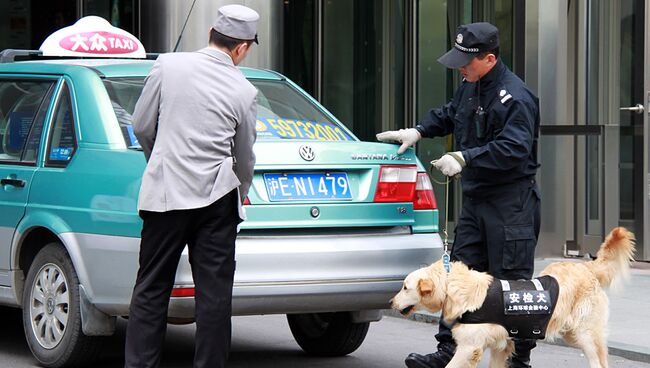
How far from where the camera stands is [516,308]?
5.77 m

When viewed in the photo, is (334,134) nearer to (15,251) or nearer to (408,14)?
(15,251)

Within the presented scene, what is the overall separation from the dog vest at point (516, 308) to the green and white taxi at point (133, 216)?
65 cm

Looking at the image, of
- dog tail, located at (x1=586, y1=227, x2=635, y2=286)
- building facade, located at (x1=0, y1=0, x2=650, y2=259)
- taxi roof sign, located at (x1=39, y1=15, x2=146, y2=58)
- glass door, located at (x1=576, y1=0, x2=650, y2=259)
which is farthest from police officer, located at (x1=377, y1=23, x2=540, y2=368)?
glass door, located at (x1=576, y1=0, x2=650, y2=259)

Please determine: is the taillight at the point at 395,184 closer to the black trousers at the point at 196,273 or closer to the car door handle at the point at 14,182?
the black trousers at the point at 196,273

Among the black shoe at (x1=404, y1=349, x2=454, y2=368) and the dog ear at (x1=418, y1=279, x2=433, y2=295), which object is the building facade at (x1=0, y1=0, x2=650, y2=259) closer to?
the black shoe at (x1=404, y1=349, x2=454, y2=368)

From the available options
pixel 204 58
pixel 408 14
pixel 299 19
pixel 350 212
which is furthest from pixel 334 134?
pixel 299 19

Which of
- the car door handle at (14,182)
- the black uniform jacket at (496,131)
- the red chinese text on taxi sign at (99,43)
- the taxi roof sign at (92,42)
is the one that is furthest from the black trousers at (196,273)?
the red chinese text on taxi sign at (99,43)

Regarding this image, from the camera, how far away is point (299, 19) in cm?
1617

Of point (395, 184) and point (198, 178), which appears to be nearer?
point (198, 178)

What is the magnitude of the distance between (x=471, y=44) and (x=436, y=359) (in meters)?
1.59

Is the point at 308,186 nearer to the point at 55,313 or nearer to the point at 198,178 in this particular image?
the point at 198,178

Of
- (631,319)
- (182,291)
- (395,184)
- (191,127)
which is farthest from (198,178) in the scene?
(631,319)

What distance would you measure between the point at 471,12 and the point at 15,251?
7.59 meters

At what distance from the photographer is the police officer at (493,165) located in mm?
6172
